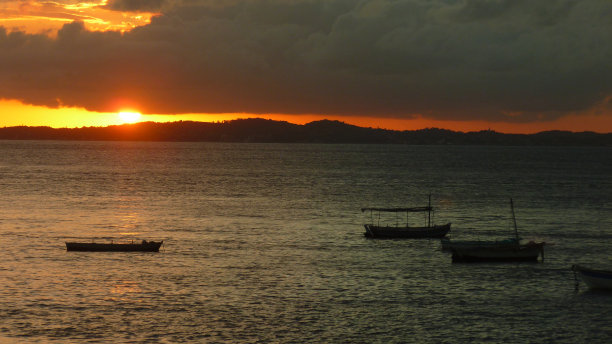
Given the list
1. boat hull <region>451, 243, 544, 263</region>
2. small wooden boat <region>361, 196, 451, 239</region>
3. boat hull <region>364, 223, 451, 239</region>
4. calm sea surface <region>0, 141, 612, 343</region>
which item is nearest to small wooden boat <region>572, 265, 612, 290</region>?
calm sea surface <region>0, 141, 612, 343</region>

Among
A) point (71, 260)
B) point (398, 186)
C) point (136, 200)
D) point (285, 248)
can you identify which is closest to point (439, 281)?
point (285, 248)

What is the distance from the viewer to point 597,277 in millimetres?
59906

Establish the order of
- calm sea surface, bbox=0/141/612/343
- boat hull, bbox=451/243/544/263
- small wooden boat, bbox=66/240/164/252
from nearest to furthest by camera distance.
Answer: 1. calm sea surface, bbox=0/141/612/343
2. boat hull, bbox=451/243/544/263
3. small wooden boat, bbox=66/240/164/252

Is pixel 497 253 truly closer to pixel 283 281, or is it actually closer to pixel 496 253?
pixel 496 253

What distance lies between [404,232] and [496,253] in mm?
18732


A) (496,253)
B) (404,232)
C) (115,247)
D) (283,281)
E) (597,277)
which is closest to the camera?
(597,277)

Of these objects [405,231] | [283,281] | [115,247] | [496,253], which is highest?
[405,231]

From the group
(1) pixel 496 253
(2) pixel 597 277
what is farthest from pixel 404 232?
(2) pixel 597 277

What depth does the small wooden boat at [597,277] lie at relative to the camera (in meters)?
59.8

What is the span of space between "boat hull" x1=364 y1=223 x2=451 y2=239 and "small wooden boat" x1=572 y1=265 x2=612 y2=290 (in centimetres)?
3152

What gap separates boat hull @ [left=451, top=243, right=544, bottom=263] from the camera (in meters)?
73.5

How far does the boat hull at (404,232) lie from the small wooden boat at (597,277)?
103ft

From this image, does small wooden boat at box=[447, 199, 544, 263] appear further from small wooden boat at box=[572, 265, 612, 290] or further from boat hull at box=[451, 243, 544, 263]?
small wooden boat at box=[572, 265, 612, 290]

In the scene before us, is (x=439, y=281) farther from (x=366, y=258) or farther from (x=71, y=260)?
(x=71, y=260)
